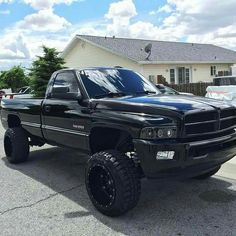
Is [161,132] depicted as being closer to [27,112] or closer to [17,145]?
[27,112]

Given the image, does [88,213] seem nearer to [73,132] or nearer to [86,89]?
[73,132]

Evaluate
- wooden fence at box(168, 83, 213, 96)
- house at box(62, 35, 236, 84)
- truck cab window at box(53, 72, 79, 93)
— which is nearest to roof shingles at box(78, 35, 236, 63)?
house at box(62, 35, 236, 84)

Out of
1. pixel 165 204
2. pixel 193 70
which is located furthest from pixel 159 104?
pixel 193 70

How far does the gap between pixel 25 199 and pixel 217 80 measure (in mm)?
11958

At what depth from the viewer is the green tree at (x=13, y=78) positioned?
38.3m

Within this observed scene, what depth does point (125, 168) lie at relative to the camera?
14.7 feet

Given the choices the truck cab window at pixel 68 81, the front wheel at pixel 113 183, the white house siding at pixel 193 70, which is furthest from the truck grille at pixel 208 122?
the white house siding at pixel 193 70

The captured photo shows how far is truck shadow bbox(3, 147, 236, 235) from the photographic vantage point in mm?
4281

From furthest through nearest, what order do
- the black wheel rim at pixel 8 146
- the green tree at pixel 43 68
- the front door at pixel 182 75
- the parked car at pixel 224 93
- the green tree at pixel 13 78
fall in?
1. the green tree at pixel 13 78
2. the front door at pixel 182 75
3. the green tree at pixel 43 68
4. the parked car at pixel 224 93
5. the black wheel rim at pixel 8 146

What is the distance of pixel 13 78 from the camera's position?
3847cm

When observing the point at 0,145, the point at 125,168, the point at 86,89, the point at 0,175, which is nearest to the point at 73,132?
the point at 86,89

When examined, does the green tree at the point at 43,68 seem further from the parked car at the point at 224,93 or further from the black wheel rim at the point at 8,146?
the black wheel rim at the point at 8,146

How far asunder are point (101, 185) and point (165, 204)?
922 mm

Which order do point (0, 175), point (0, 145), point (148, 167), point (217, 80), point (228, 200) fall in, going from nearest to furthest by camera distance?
point (148, 167)
point (228, 200)
point (0, 175)
point (0, 145)
point (217, 80)
